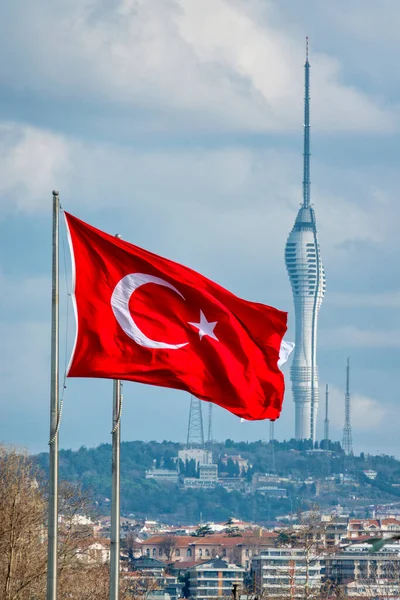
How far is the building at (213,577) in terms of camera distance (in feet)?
595

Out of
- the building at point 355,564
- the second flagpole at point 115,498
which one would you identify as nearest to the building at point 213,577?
the building at point 355,564

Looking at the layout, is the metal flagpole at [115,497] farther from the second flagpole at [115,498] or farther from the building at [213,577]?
the building at [213,577]

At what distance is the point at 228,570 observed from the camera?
186750mm

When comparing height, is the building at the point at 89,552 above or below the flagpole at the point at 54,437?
below

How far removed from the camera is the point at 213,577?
18500cm

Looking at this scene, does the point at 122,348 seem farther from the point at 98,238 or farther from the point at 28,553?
the point at 28,553

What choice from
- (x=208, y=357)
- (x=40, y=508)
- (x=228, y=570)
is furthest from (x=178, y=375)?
(x=228, y=570)

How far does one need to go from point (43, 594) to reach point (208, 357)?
2458 cm

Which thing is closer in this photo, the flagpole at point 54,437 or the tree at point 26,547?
the flagpole at point 54,437

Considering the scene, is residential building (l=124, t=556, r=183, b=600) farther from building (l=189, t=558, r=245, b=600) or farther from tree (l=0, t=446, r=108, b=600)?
tree (l=0, t=446, r=108, b=600)

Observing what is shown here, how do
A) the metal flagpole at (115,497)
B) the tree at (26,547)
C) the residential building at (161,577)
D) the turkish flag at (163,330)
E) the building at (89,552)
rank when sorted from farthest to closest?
the residential building at (161,577) → the building at (89,552) → the tree at (26,547) → the metal flagpole at (115,497) → the turkish flag at (163,330)

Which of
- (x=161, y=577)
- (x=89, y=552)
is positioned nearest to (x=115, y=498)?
A: (x=89, y=552)

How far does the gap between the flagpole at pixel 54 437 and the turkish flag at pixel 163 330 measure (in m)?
0.25

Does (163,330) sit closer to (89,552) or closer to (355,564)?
(89,552)
